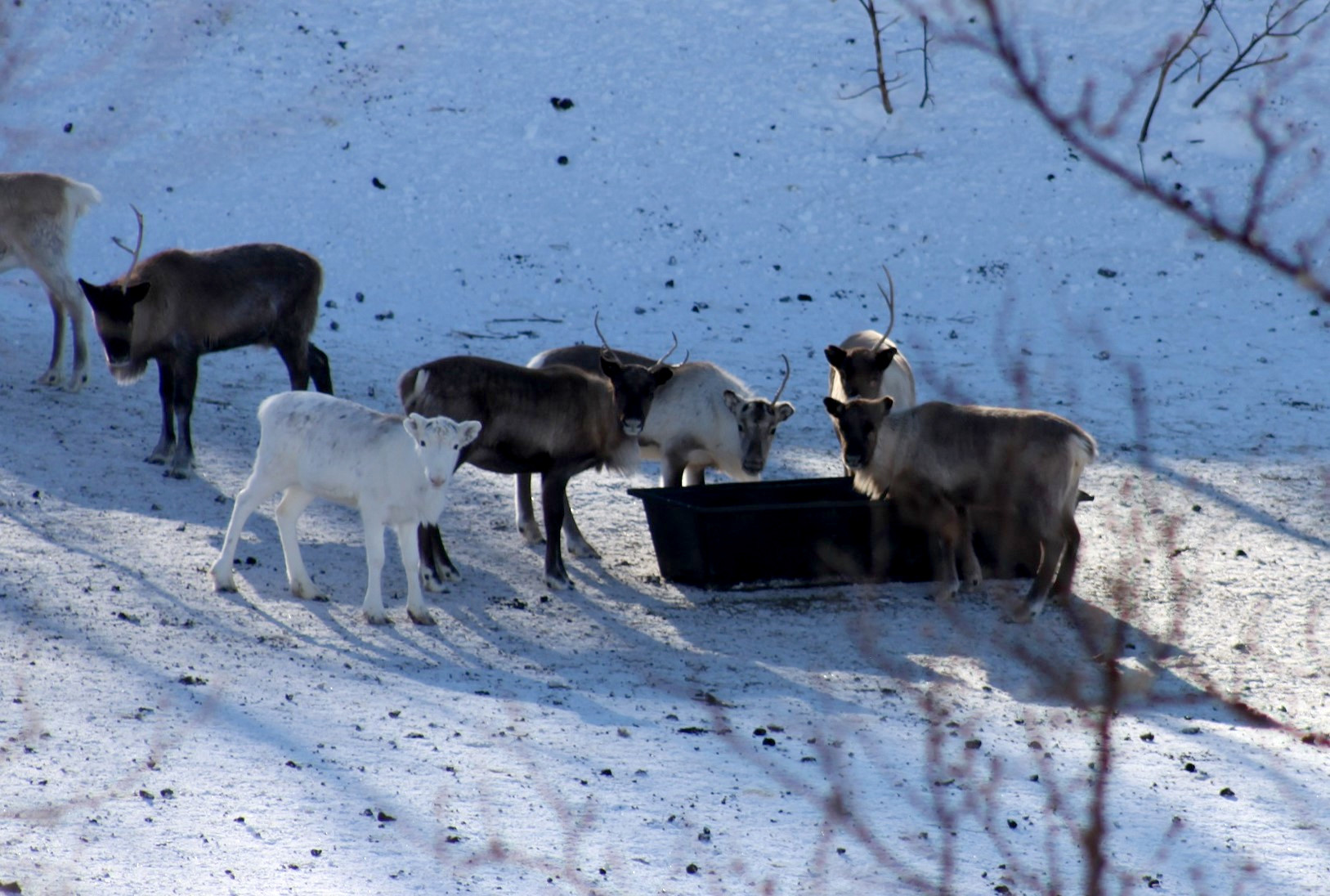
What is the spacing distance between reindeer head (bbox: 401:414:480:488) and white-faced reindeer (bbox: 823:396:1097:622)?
1922 millimetres

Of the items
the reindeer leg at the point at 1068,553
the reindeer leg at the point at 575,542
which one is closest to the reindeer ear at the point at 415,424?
the reindeer leg at the point at 575,542

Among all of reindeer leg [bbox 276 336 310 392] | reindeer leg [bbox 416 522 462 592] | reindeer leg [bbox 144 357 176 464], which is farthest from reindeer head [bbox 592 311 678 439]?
reindeer leg [bbox 144 357 176 464]

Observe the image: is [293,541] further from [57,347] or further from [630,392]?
[57,347]

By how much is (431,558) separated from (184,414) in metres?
2.17

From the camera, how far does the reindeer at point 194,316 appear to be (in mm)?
8320

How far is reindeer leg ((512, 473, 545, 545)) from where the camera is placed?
7.73m

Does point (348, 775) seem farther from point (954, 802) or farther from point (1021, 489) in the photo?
point (1021, 489)

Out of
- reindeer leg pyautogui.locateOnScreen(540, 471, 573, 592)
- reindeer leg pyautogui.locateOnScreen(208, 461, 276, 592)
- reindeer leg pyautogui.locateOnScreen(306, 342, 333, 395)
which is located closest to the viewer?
reindeer leg pyautogui.locateOnScreen(208, 461, 276, 592)

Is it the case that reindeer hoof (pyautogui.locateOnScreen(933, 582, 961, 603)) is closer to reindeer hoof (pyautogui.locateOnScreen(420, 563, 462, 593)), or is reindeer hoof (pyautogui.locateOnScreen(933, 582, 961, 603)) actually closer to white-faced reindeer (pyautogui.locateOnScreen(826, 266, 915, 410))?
white-faced reindeer (pyautogui.locateOnScreen(826, 266, 915, 410))

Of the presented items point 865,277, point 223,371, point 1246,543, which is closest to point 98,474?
point 223,371

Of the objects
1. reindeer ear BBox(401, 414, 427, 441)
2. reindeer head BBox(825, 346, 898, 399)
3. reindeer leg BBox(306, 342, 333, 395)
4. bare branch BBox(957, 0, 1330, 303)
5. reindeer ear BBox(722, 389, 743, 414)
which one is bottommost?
reindeer leg BBox(306, 342, 333, 395)

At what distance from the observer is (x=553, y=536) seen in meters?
7.02

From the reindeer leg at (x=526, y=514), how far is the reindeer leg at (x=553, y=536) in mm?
590

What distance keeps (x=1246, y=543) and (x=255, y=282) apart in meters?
5.46
